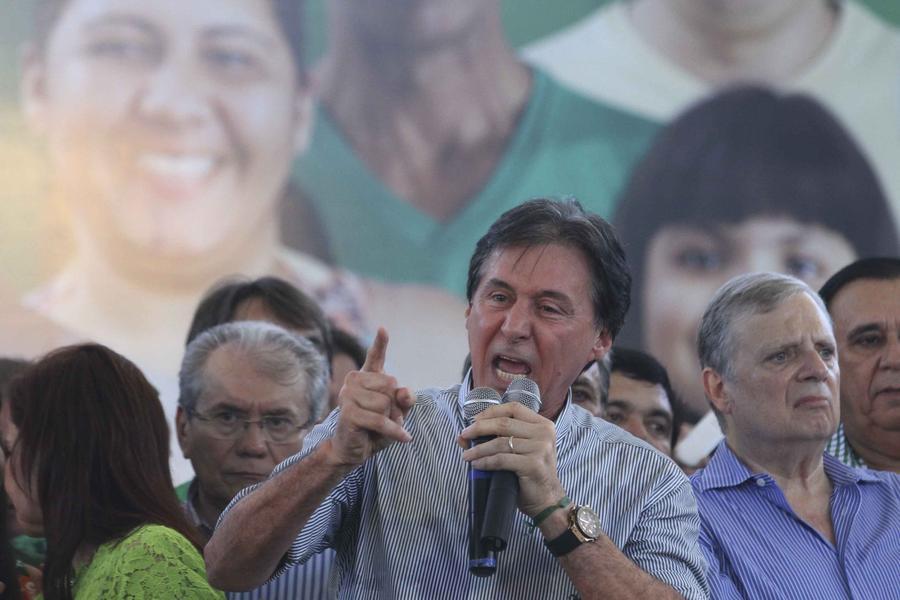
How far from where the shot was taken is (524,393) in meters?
2.24

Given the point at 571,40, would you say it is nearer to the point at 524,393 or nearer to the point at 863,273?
the point at 863,273

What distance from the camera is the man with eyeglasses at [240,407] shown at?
3174 millimetres

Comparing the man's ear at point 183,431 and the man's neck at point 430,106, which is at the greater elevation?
the man's neck at point 430,106

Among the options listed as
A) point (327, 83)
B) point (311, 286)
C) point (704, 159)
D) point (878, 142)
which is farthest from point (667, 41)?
point (311, 286)

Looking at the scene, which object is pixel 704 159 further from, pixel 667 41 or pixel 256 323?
pixel 256 323

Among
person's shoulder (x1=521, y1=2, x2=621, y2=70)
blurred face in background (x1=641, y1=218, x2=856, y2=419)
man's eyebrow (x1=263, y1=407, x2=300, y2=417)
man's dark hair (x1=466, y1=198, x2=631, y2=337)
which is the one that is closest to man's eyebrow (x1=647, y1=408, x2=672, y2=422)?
man's eyebrow (x1=263, y1=407, x2=300, y2=417)

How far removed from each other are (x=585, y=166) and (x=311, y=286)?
1.57 m

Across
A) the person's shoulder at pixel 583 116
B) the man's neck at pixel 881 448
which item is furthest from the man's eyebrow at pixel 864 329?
the person's shoulder at pixel 583 116

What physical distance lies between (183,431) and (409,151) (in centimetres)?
344

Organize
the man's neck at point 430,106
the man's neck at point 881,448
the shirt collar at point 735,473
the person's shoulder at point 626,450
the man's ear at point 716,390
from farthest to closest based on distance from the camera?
1. the man's neck at point 430,106
2. the man's neck at point 881,448
3. the man's ear at point 716,390
4. the shirt collar at point 735,473
5. the person's shoulder at point 626,450

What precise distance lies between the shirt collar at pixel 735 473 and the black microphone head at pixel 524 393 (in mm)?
822

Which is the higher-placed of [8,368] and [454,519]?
[454,519]

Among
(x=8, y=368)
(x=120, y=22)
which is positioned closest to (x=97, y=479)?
(x=8, y=368)

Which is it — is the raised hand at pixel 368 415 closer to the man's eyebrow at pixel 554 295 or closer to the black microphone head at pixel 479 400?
the black microphone head at pixel 479 400
